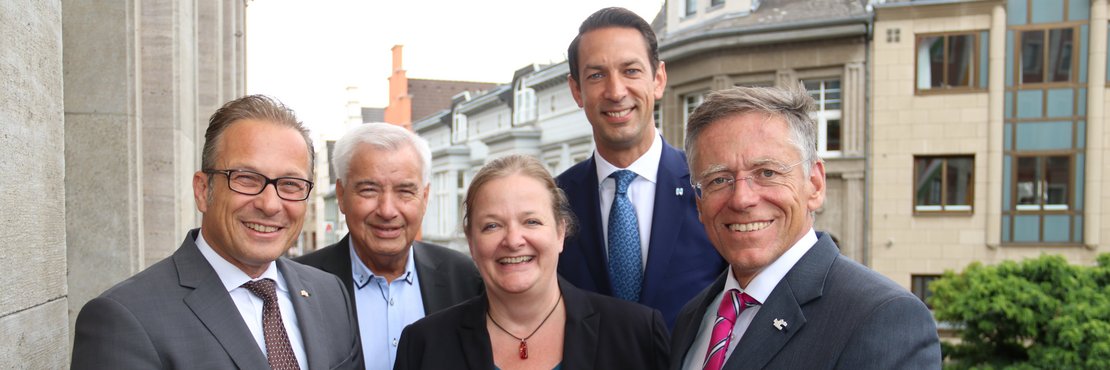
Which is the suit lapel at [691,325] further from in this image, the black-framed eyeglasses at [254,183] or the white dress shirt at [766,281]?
the black-framed eyeglasses at [254,183]

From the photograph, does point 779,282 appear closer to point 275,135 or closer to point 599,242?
point 599,242

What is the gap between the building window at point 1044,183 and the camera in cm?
1969

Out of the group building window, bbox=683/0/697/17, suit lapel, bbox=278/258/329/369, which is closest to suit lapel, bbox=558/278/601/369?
suit lapel, bbox=278/258/329/369

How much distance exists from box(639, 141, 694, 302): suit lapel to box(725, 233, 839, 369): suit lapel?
1.19 metres

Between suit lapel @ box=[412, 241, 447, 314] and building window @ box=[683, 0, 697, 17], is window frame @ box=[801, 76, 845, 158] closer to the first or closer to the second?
building window @ box=[683, 0, 697, 17]

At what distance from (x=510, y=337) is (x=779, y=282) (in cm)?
109

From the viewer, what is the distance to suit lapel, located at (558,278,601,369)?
305 centimetres

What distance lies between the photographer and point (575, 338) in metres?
3.10

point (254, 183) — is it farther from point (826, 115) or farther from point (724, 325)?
point (826, 115)

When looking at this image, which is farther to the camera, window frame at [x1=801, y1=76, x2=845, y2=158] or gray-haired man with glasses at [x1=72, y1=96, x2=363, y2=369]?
window frame at [x1=801, y1=76, x2=845, y2=158]

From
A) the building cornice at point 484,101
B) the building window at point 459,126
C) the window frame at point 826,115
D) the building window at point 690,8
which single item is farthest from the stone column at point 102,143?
the building window at point 459,126

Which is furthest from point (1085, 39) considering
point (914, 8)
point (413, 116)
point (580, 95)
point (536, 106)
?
point (413, 116)

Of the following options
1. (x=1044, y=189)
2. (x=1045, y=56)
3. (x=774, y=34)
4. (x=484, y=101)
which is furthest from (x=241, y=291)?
(x=484, y=101)

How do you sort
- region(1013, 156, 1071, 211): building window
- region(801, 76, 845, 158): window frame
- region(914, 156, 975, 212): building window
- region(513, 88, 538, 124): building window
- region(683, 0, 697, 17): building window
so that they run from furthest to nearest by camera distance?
region(513, 88, 538, 124): building window, region(683, 0, 697, 17): building window, region(801, 76, 845, 158): window frame, region(914, 156, 975, 212): building window, region(1013, 156, 1071, 211): building window
